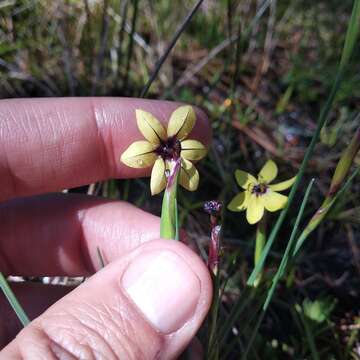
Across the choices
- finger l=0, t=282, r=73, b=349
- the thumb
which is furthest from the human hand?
the thumb

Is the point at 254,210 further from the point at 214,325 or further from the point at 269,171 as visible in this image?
the point at 214,325

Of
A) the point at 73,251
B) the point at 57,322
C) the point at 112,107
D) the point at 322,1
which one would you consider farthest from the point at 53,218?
the point at 322,1

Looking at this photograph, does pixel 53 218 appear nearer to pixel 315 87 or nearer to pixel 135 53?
pixel 135 53

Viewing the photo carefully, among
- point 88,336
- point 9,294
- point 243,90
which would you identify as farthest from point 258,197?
point 243,90

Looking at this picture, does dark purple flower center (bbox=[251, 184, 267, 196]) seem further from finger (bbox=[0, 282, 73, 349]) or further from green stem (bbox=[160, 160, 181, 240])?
finger (bbox=[0, 282, 73, 349])

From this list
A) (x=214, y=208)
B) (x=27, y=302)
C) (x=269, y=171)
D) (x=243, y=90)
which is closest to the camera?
(x=214, y=208)

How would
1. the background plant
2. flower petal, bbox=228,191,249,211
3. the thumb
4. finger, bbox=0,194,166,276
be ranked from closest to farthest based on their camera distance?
1. the thumb
2. flower petal, bbox=228,191,249,211
3. finger, bbox=0,194,166,276
4. the background plant

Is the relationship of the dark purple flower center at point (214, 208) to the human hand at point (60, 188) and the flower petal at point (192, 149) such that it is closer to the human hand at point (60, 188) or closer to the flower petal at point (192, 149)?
the flower petal at point (192, 149)
